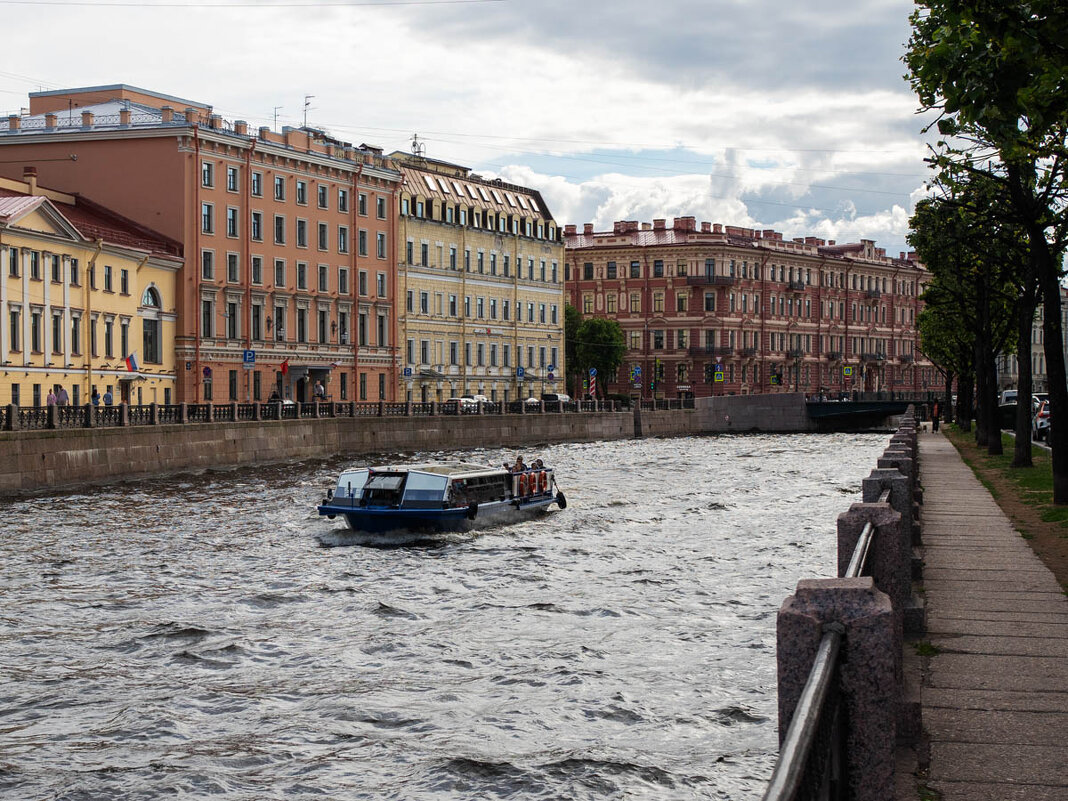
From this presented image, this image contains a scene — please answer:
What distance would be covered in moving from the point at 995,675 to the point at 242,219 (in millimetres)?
61759

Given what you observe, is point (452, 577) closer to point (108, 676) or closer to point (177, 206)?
point (108, 676)

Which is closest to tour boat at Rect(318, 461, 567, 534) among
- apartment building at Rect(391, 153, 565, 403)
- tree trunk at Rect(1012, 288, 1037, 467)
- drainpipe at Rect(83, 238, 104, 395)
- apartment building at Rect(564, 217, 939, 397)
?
tree trunk at Rect(1012, 288, 1037, 467)

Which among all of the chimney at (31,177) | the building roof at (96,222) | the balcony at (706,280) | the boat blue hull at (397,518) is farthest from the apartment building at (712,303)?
the boat blue hull at (397,518)

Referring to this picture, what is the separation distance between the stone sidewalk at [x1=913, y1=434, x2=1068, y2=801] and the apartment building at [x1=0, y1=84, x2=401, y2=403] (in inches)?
1894

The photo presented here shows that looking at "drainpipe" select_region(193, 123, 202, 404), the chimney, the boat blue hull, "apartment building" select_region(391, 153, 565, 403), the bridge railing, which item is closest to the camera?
the bridge railing

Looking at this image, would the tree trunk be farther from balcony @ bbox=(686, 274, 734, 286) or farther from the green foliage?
balcony @ bbox=(686, 274, 734, 286)

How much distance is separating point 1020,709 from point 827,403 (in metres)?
91.5

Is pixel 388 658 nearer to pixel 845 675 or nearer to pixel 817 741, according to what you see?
pixel 845 675

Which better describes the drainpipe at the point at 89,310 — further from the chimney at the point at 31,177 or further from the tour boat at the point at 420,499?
the tour boat at the point at 420,499

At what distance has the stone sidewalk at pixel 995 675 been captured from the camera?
7.01 metres

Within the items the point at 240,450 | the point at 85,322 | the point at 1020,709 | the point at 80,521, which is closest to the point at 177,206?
the point at 85,322

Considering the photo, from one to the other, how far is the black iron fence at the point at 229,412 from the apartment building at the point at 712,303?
31.1m

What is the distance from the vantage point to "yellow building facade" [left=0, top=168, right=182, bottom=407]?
49219 millimetres

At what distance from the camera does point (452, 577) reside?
2384cm
